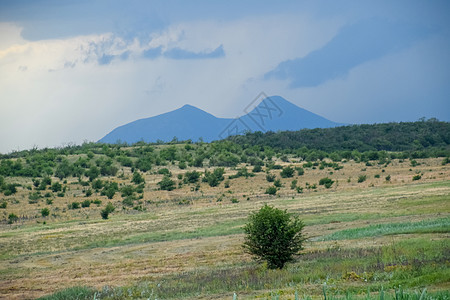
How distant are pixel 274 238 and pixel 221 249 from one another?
22.8 feet

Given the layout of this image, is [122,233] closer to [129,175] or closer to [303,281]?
[303,281]

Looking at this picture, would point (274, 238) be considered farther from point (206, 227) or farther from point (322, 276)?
point (206, 227)

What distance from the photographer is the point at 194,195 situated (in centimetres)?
6731

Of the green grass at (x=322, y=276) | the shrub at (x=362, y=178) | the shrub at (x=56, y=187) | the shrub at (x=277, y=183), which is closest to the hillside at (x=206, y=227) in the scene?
the green grass at (x=322, y=276)

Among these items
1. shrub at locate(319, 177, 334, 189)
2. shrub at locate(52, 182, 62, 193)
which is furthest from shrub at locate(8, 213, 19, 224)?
shrub at locate(319, 177, 334, 189)

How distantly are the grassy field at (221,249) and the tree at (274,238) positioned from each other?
21.7 inches

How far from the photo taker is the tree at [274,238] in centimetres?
2183

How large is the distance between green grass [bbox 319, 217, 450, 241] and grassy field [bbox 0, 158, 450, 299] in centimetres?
8

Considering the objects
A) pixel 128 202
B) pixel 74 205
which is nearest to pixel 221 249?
pixel 128 202

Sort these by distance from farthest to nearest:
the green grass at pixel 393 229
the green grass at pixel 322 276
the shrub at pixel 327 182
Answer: the shrub at pixel 327 182 → the green grass at pixel 393 229 → the green grass at pixel 322 276

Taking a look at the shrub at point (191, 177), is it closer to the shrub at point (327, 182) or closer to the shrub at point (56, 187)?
the shrub at point (56, 187)

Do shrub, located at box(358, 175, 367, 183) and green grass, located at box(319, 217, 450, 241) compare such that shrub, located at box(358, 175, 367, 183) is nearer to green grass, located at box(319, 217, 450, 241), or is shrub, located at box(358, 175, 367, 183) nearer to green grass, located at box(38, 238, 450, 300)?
green grass, located at box(319, 217, 450, 241)

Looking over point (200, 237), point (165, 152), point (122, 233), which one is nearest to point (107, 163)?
point (165, 152)

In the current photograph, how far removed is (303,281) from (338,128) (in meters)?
130
